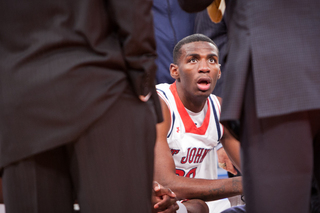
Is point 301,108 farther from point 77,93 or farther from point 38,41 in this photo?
point 38,41

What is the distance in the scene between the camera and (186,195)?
2391mm

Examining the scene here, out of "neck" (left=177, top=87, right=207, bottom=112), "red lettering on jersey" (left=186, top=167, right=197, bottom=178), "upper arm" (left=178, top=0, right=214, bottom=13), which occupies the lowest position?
"red lettering on jersey" (left=186, top=167, right=197, bottom=178)

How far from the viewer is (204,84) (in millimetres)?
3006

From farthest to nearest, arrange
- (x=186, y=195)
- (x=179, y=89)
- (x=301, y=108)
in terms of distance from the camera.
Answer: (x=179, y=89)
(x=186, y=195)
(x=301, y=108)

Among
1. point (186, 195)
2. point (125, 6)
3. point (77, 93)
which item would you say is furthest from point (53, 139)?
point (186, 195)

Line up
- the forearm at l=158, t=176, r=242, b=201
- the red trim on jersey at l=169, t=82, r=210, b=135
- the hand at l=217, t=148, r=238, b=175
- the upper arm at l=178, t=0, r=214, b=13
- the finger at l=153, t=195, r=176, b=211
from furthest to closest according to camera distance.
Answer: the hand at l=217, t=148, r=238, b=175 → the red trim on jersey at l=169, t=82, r=210, b=135 → the forearm at l=158, t=176, r=242, b=201 → the finger at l=153, t=195, r=176, b=211 → the upper arm at l=178, t=0, r=214, b=13

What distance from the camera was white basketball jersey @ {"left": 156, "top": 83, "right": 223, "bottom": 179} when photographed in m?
2.91

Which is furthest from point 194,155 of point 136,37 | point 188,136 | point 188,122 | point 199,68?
point 136,37

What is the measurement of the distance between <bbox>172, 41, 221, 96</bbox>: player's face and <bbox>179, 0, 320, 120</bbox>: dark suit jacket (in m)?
1.78

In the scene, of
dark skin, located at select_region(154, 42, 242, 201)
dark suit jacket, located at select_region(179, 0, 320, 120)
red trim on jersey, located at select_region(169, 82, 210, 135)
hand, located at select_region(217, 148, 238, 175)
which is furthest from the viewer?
hand, located at select_region(217, 148, 238, 175)

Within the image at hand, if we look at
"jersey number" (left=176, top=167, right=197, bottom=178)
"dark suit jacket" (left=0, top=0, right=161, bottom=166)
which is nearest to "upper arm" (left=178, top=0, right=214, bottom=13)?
"dark suit jacket" (left=0, top=0, right=161, bottom=166)

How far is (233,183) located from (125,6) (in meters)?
1.76

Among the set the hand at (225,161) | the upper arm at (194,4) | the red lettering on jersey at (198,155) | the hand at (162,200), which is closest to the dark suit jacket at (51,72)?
the upper arm at (194,4)

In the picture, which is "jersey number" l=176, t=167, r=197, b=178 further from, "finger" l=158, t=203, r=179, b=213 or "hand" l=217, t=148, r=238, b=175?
"finger" l=158, t=203, r=179, b=213
